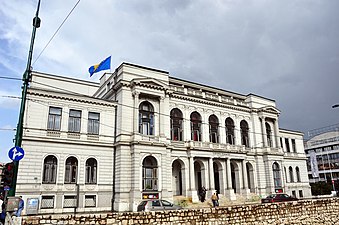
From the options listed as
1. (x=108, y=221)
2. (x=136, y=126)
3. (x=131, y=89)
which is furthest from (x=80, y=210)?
(x=108, y=221)

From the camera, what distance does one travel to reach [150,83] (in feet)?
112

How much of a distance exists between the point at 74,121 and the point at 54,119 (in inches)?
84.1

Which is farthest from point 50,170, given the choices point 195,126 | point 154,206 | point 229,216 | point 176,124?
point 195,126

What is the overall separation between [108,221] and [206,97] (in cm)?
3095

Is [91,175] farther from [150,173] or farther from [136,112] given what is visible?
[136,112]

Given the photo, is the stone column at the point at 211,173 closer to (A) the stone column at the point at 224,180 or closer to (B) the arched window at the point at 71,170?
(A) the stone column at the point at 224,180

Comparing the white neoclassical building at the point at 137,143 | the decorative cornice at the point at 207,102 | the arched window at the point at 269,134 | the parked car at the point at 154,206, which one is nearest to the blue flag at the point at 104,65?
the white neoclassical building at the point at 137,143

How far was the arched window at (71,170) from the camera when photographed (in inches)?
1149

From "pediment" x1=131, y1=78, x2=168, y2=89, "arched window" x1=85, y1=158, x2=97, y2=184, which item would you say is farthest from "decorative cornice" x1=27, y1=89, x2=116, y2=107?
"arched window" x1=85, y1=158, x2=97, y2=184

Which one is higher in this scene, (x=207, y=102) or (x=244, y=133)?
(x=207, y=102)

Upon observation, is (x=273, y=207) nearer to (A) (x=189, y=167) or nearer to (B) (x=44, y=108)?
(A) (x=189, y=167)

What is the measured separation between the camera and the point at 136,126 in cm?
3234

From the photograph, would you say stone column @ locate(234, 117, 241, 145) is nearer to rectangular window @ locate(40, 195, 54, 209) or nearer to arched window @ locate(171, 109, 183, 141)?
arched window @ locate(171, 109, 183, 141)

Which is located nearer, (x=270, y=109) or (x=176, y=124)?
(x=176, y=124)
